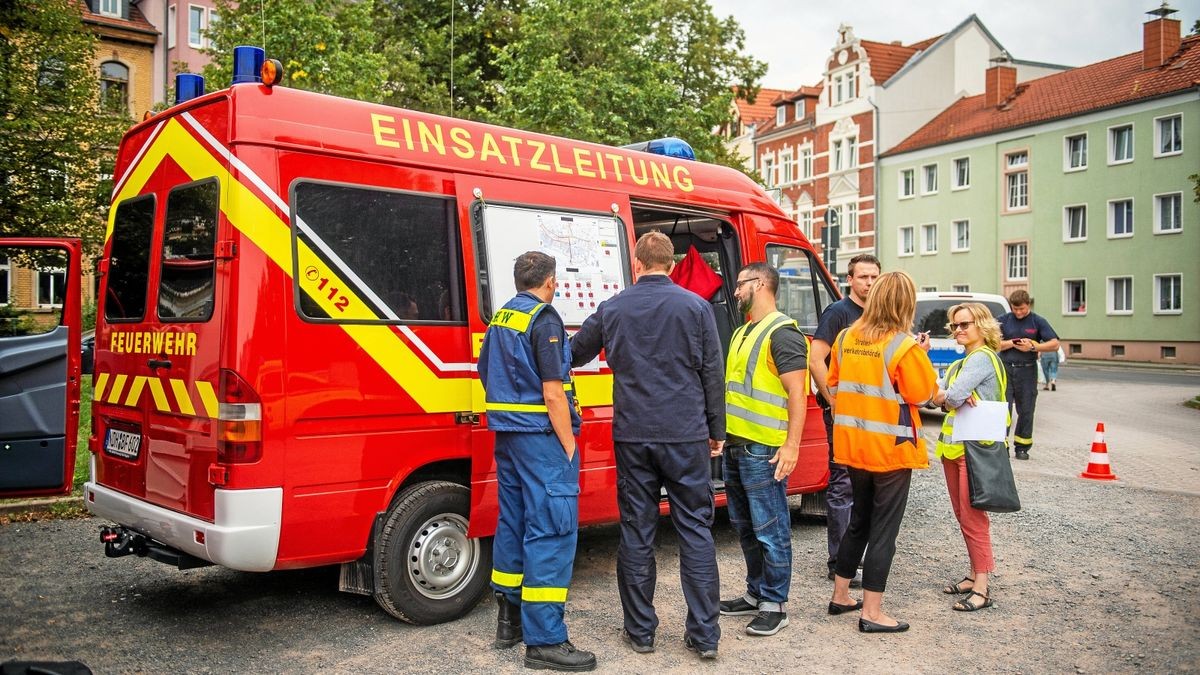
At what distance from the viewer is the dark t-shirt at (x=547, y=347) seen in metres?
4.82

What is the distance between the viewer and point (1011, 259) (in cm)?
3988

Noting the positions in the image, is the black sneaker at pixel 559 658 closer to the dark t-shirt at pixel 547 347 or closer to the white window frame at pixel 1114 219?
the dark t-shirt at pixel 547 347

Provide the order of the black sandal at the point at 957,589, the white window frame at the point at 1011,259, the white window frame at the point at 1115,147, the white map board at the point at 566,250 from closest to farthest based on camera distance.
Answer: the white map board at the point at 566,250 → the black sandal at the point at 957,589 → the white window frame at the point at 1115,147 → the white window frame at the point at 1011,259

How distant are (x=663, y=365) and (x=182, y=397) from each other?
90.6 inches

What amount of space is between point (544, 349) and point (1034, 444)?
10297 mm

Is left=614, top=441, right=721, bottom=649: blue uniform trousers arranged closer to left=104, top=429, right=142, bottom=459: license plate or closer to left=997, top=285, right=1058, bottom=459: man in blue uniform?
left=104, top=429, right=142, bottom=459: license plate

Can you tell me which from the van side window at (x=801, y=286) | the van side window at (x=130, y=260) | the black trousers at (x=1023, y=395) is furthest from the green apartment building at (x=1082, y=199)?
the van side window at (x=130, y=260)

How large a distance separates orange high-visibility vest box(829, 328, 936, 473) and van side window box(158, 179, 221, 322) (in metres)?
3.20

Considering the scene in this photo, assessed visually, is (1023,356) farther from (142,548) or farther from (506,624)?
(142,548)

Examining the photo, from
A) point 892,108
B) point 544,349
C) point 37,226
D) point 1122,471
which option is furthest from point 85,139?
point 892,108

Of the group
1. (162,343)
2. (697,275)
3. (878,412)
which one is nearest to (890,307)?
(878,412)

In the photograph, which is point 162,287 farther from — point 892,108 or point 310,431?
point 892,108

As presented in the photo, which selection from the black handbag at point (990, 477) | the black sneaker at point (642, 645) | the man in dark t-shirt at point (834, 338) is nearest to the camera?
the black sneaker at point (642, 645)

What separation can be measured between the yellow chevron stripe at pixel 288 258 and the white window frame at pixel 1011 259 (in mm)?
37379
